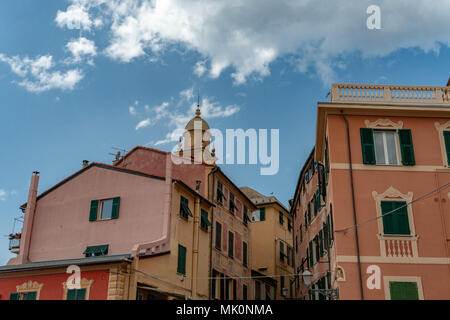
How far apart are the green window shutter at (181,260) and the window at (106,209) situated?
3.78m

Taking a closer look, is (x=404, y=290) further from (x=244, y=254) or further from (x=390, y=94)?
(x=244, y=254)

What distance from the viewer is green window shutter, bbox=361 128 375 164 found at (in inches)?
840

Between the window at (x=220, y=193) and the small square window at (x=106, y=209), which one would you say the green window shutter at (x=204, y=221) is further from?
the small square window at (x=106, y=209)

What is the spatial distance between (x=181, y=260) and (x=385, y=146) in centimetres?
1173

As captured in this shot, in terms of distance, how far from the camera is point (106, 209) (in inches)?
1099

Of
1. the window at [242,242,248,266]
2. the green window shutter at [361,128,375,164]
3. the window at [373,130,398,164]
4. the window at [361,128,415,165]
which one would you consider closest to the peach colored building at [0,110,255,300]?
the window at [242,242,248,266]

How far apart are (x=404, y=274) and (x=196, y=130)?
2367 cm

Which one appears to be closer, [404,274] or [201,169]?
[404,274]

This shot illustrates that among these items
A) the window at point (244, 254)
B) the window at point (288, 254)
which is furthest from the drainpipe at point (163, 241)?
the window at point (288, 254)

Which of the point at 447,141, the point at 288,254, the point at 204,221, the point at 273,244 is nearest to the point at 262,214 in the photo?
the point at 273,244
